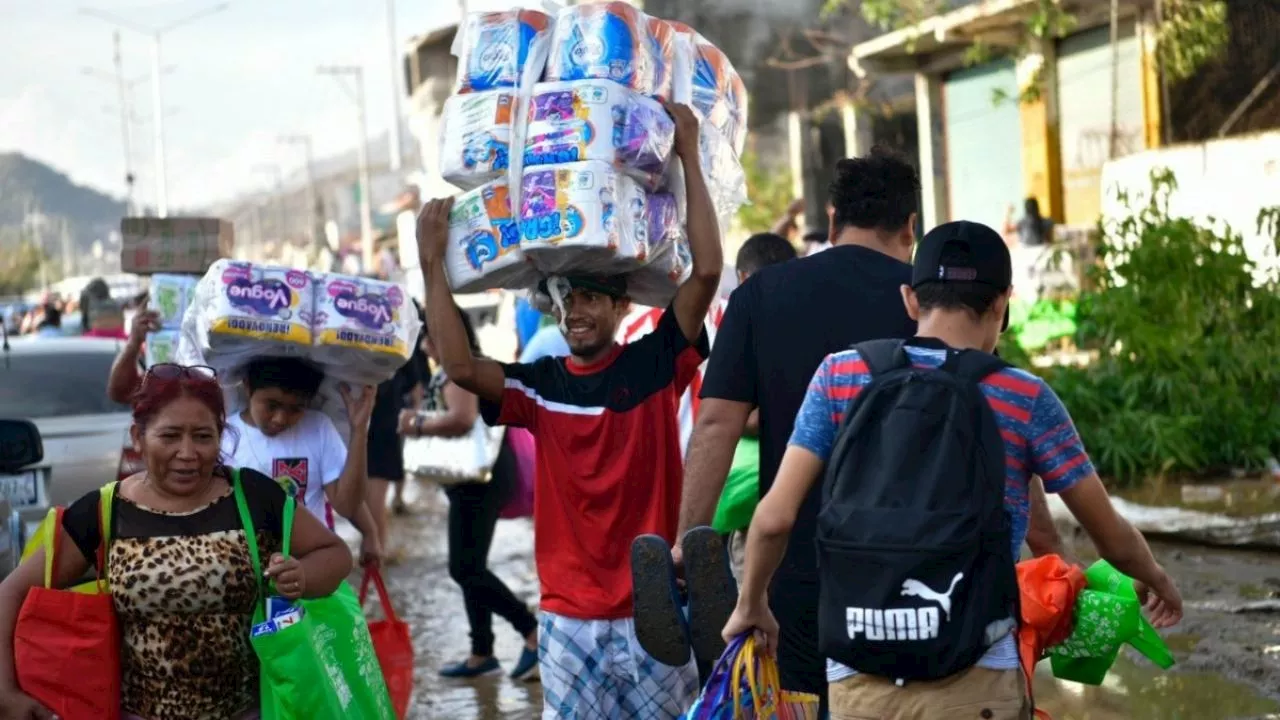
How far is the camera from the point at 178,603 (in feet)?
13.3

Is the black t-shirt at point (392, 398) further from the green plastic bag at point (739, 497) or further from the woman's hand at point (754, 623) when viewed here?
the woman's hand at point (754, 623)

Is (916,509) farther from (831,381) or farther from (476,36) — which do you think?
(476,36)

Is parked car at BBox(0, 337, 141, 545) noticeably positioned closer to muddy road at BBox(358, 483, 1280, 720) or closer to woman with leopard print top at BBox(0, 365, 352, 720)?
muddy road at BBox(358, 483, 1280, 720)

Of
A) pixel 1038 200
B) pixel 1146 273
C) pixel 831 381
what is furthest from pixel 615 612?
pixel 1038 200

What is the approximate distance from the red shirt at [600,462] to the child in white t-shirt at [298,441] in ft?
3.26

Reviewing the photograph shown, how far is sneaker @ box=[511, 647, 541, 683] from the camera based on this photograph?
7.80 m

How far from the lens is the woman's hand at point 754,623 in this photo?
3.70m

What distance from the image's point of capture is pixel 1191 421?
11.1 m

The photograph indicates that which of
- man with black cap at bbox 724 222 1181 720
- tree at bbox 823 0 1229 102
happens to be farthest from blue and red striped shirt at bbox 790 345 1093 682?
tree at bbox 823 0 1229 102

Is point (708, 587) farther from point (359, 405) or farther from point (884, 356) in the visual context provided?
point (359, 405)

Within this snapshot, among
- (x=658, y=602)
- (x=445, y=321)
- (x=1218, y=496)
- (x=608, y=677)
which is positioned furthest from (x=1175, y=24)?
(x=658, y=602)

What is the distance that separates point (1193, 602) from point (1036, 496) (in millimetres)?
4591

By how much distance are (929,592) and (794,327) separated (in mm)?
1289

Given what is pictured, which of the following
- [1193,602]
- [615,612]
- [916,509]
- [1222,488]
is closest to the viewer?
[916,509]
